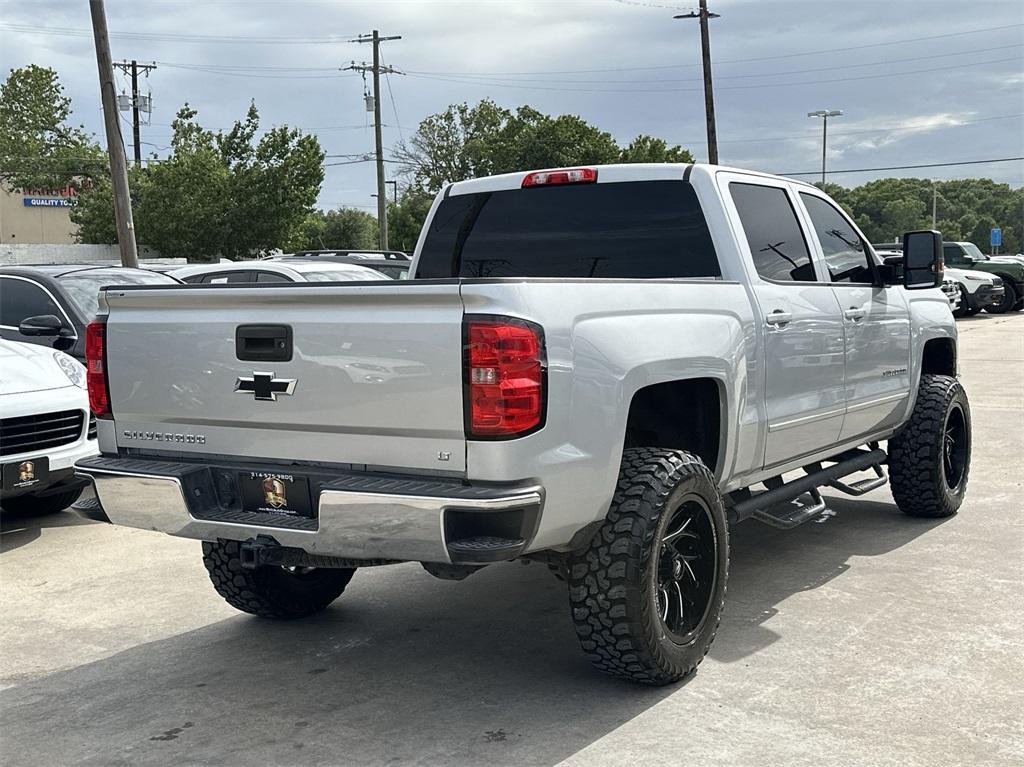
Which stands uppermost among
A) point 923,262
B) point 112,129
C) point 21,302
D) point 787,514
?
point 112,129

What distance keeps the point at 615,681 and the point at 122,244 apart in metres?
16.3

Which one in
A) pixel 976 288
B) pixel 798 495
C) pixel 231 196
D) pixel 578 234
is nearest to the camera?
pixel 578 234

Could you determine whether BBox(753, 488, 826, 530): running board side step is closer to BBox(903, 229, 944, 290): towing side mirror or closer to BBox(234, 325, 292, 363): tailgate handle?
BBox(903, 229, 944, 290): towing side mirror

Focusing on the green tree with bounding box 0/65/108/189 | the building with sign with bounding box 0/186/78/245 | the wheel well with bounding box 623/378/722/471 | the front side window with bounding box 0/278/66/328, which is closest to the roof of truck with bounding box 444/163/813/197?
the wheel well with bounding box 623/378/722/471

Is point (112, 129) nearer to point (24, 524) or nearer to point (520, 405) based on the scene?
point (24, 524)

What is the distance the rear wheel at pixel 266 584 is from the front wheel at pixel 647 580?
4.70 feet

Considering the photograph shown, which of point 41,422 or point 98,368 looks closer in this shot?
point 98,368

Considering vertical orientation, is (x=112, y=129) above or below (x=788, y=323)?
above

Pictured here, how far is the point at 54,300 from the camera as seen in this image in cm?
874

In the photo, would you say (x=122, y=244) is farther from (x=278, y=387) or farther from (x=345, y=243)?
(x=345, y=243)

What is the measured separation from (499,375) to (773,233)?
2478mm

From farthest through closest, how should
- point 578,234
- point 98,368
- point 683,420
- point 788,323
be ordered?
point 578,234 → point 788,323 → point 683,420 → point 98,368

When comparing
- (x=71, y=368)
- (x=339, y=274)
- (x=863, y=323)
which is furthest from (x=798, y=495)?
(x=339, y=274)

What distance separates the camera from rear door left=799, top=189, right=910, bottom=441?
19.8 feet
